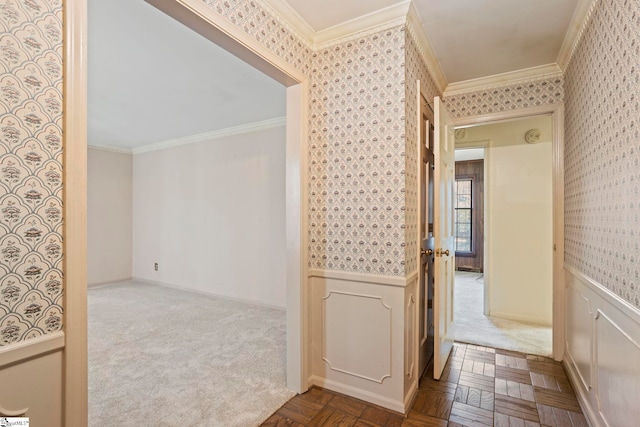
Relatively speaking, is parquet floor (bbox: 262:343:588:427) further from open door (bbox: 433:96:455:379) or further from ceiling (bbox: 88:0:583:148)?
ceiling (bbox: 88:0:583:148)

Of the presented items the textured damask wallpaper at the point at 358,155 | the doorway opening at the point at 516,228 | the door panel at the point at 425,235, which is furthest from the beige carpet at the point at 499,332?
the textured damask wallpaper at the point at 358,155

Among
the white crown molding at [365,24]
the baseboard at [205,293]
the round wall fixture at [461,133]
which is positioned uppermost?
the white crown molding at [365,24]

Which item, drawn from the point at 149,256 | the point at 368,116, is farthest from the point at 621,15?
the point at 149,256

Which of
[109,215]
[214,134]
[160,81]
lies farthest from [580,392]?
[109,215]

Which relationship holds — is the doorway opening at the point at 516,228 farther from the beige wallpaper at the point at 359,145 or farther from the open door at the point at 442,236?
the beige wallpaper at the point at 359,145

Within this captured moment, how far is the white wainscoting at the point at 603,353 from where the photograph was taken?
1.27 m

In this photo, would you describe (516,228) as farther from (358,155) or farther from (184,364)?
(184,364)

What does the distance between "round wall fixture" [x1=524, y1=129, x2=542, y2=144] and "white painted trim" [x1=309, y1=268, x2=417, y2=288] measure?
2590 mm

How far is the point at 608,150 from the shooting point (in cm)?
154

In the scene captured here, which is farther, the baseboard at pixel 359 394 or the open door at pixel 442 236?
the open door at pixel 442 236

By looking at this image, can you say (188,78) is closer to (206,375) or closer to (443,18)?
(443,18)

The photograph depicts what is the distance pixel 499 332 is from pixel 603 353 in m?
1.76

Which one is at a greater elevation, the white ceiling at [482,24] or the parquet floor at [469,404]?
the white ceiling at [482,24]

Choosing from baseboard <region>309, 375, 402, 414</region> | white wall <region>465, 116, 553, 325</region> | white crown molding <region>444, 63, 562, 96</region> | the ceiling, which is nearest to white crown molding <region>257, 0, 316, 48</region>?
the ceiling
